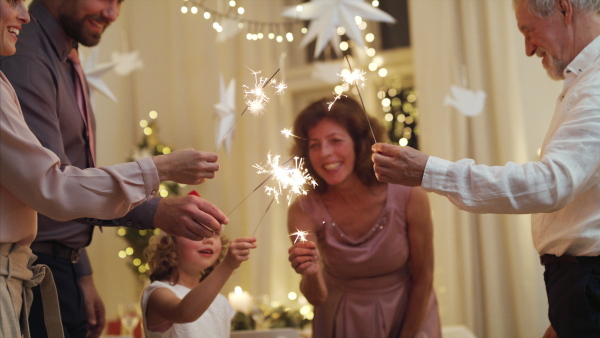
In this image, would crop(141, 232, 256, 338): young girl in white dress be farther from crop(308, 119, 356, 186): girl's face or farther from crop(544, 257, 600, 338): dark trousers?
crop(544, 257, 600, 338): dark trousers

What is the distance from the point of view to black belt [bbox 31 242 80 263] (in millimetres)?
1815

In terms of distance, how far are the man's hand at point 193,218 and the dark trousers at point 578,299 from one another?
92cm

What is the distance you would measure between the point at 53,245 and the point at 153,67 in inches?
124

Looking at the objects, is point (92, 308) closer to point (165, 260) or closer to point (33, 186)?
point (165, 260)

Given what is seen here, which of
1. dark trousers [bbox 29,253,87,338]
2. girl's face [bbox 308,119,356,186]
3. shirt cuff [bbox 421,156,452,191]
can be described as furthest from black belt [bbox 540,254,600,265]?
dark trousers [bbox 29,253,87,338]

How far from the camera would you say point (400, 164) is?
1566 mm

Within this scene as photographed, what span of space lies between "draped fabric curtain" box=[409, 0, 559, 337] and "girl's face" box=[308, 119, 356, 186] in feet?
5.34

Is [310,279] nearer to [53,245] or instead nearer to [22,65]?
[53,245]

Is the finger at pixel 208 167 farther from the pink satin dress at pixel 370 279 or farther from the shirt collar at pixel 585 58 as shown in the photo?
the shirt collar at pixel 585 58

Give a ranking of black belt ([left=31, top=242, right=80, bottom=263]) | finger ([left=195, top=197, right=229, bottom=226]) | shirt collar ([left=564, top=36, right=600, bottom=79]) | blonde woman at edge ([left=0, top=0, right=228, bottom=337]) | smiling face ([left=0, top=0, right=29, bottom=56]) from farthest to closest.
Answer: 1. black belt ([left=31, top=242, right=80, bottom=263])
2. shirt collar ([left=564, top=36, right=600, bottom=79])
3. finger ([left=195, top=197, right=229, bottom=226])
4. smiling face ([left=0, top=0, right=29, bottom=56])
5. blonde woman at edge ([left=0, top=0, right=228, bottom=337])

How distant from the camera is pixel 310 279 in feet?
6.72

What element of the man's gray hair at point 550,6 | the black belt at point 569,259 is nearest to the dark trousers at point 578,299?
the black belt at point 569,259

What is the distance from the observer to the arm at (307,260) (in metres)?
1.89

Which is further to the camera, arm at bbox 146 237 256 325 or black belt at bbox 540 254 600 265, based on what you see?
arm at bbox 146 237 256 325
